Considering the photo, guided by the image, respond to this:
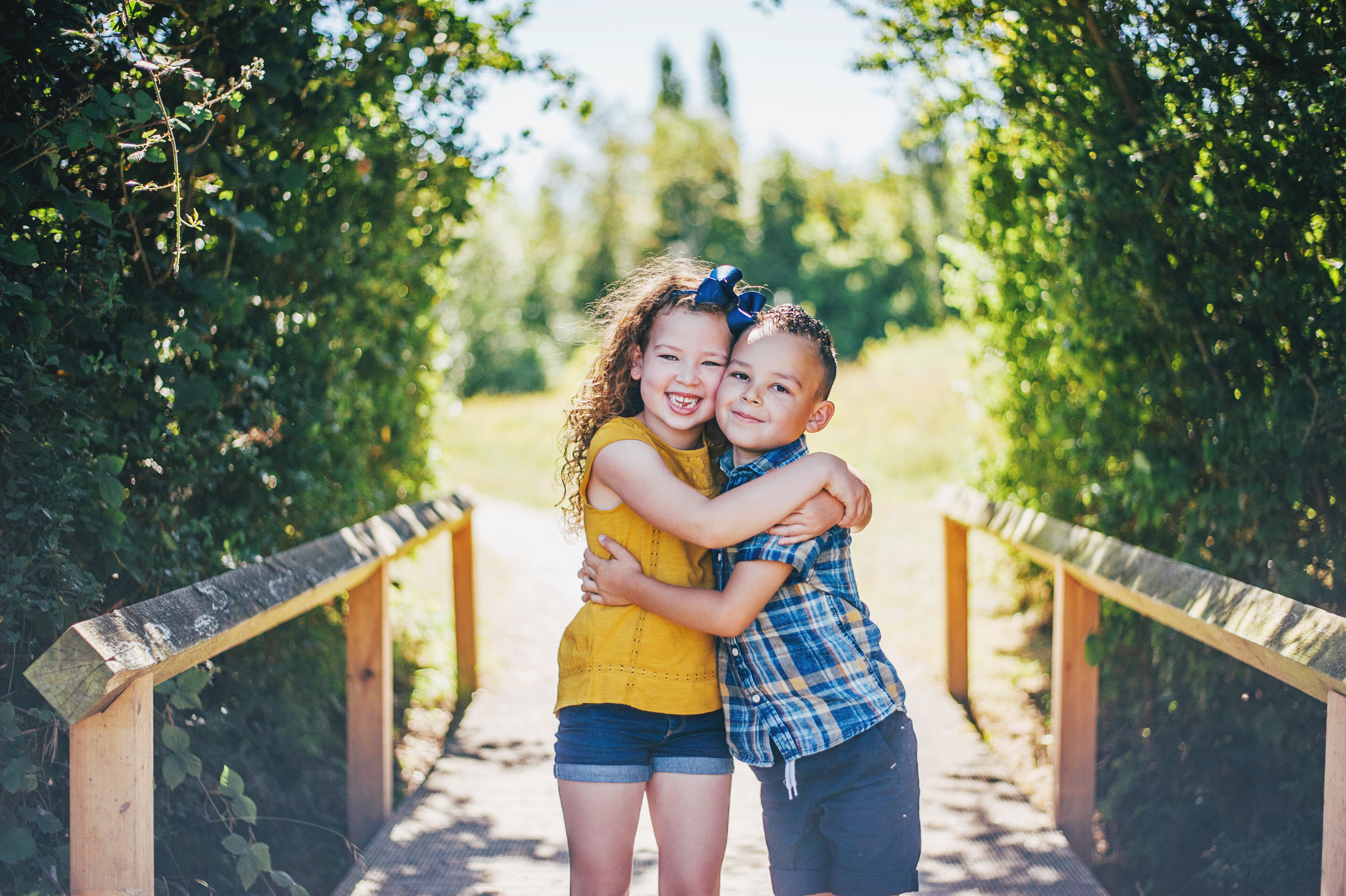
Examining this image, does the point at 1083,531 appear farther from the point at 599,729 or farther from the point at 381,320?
the point at 381,320

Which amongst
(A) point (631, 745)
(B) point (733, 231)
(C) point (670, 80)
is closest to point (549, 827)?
(A) point (631, 745)

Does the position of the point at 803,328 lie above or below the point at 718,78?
below

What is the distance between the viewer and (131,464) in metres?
2.64

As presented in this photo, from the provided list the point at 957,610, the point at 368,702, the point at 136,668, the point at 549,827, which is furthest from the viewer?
the point at 957,610

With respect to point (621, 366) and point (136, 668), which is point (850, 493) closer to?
point (621, 366)

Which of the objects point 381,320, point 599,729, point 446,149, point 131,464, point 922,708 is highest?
point 446,149

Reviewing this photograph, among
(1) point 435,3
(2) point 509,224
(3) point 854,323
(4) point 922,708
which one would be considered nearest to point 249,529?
(1) point 435,3

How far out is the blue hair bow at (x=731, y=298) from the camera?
2.28 metres

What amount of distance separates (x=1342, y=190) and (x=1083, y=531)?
1181 millimetres

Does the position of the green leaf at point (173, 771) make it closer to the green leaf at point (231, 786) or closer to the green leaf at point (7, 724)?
the green leaf at point (231, 786)

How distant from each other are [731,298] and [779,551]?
58cm

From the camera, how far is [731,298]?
7.61 ft

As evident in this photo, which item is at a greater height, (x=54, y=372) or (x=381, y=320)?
(x=381, y=320)

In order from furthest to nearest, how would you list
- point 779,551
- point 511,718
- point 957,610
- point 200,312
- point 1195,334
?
point 957,610, point 511,718, point 1195,334, point 200,312, point 779,551
